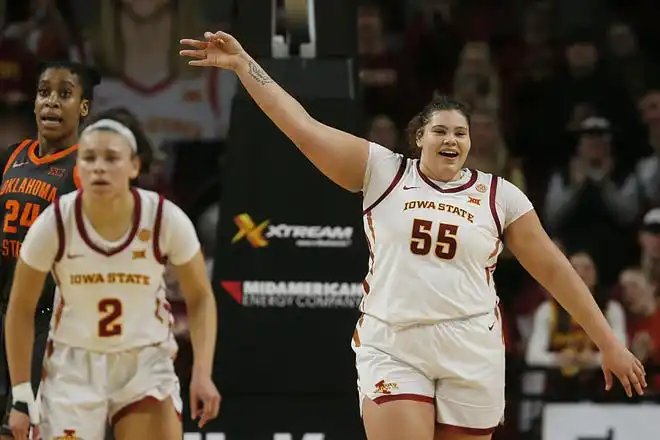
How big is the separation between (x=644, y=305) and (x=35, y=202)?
4309 mm

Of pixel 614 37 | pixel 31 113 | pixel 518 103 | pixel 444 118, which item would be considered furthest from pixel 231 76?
pixel 444 118

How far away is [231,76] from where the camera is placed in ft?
30.4

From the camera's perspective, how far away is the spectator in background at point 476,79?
29.9 ft

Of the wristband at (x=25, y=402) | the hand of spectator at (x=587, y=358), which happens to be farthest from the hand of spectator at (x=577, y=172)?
the wristband at (x=25, y=402)

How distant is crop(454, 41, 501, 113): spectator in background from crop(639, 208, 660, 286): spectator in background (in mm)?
1510

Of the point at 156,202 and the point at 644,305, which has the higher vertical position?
the point at 156,202

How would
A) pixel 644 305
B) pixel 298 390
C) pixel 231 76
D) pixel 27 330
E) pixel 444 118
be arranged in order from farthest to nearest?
pixel 231 76
pixel 644 305
pixel 298 390
pixel 444 118
pixel 27 330

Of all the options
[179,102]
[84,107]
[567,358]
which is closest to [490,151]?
[567,358]

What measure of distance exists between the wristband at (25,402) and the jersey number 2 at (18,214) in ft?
3.58

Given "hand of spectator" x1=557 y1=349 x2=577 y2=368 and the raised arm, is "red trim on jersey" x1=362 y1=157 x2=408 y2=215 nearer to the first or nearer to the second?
the raised arm

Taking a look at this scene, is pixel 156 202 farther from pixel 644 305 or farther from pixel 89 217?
pixel 644 305

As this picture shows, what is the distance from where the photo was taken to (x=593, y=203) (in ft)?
28.7

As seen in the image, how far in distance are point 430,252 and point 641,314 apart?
11.4 ft

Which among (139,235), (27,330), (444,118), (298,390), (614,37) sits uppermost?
(614,37)
